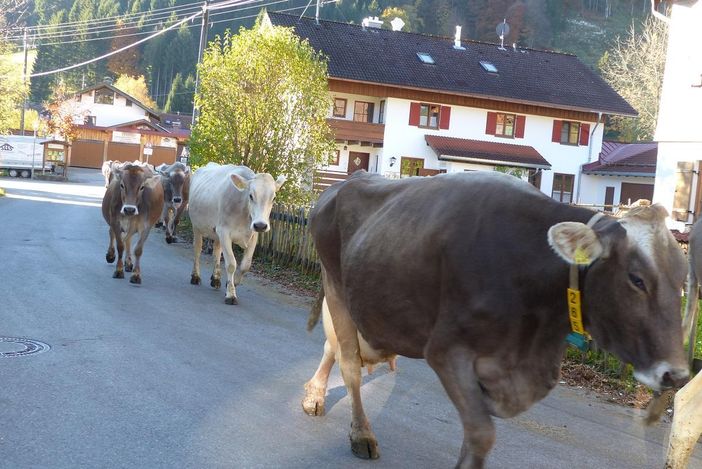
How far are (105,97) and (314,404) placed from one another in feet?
283

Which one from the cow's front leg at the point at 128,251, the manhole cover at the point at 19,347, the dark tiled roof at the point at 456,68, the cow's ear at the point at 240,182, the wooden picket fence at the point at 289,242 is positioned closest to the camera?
the manhole cover at the point at 19,347

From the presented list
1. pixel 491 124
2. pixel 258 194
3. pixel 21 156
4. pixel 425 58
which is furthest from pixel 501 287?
pixel 21 156

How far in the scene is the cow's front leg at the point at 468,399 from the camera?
4.18 meters

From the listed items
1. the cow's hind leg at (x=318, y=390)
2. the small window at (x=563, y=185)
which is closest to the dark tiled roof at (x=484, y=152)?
the small window at (x=563, y=185)

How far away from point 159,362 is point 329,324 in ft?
8.00

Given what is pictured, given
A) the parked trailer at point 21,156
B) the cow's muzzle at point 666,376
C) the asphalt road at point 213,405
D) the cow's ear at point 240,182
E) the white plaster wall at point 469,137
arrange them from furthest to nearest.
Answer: the parked trailer at point 21,156 < the white plaster wall at point 469,137 < the cow's ear at point 240,182 < the asphalt road at point 213,405 < the cow's muzzle at point 666,376

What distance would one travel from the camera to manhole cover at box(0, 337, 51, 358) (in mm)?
8000

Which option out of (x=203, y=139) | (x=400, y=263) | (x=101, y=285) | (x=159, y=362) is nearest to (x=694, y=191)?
(x=203, y=139)

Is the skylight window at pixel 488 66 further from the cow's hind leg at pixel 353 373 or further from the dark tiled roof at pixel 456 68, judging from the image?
the cow's hind leg at pixel 353 373

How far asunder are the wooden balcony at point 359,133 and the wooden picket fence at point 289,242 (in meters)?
29.8

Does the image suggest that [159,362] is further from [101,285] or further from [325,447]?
[101,285]

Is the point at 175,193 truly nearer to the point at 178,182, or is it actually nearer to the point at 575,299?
the point at 178,182

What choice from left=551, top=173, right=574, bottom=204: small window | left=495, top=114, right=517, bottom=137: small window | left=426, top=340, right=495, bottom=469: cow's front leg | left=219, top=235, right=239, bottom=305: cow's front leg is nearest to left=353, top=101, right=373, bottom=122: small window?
left=495, top=114, right=517, bottom=137: small window

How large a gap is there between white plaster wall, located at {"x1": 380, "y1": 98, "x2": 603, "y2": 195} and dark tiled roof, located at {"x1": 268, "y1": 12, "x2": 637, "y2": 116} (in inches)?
57.2
